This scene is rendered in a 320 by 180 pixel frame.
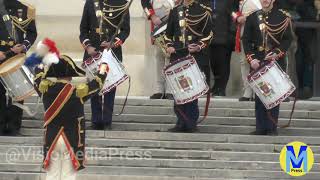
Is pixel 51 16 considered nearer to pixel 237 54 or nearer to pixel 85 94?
pixel 237 54

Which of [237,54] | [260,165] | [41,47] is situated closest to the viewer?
[41,47]

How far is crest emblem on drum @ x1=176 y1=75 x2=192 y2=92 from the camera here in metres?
11.5

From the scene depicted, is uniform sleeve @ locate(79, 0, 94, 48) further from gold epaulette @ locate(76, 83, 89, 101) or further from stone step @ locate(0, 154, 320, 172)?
gold epaulette @ locate(76, 83, 89, 101)

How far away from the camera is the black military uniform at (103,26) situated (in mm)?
11922

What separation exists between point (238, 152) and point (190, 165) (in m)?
0.66

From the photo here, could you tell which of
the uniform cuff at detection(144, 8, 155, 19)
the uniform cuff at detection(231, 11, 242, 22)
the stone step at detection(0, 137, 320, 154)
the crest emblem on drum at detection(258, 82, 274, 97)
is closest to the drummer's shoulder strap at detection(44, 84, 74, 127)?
the stone step at detection(0, 137, 320, 154)

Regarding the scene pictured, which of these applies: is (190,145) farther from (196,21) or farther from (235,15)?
(235,15)

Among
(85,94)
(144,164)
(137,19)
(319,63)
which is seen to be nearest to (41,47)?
(85,94)

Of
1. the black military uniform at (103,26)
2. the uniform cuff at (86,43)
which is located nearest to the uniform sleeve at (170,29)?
the black military uniform at (103,26)

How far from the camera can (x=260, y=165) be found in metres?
11.0

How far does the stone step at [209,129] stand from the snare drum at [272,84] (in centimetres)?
77

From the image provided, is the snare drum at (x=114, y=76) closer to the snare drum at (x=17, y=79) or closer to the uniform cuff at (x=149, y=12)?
the snare drum at (x=17, y=79)

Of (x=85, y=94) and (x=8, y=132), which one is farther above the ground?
(x=85, y=94)

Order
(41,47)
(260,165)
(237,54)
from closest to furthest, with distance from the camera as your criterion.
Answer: (41,47) → (260,165) → (237,54)
